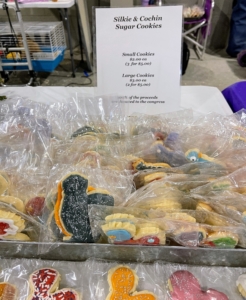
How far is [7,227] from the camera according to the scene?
579mm

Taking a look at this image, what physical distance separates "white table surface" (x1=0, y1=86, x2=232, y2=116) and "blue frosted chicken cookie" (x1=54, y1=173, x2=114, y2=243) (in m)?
0.59

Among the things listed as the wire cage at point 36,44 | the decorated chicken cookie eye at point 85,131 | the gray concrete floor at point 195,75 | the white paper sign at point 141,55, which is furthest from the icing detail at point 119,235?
the gray concrete floor at point 195,75

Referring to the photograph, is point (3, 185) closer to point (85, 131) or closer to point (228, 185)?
point (85, 131)

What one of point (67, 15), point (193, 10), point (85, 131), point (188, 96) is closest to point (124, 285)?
point (85, 131)

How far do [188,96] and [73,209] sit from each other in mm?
792

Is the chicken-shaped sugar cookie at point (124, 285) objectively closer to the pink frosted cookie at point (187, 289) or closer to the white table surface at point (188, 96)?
the pink frosted cookie at point (187, 289)

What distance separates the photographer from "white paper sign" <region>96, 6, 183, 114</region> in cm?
84

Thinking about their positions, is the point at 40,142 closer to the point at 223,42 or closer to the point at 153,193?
the point at 153,193

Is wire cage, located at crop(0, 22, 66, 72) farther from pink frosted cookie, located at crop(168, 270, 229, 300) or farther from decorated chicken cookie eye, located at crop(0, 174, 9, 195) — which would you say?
pink frosted cookie, located at crop(168, 270, 229, 300)

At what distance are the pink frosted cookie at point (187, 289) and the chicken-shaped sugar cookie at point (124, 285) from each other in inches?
1.8

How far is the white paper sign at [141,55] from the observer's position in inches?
33.2

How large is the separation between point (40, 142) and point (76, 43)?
116 inches

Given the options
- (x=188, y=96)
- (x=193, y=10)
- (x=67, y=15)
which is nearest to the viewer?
(x=188, y=96)

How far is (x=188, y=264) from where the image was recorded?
0.63 m
